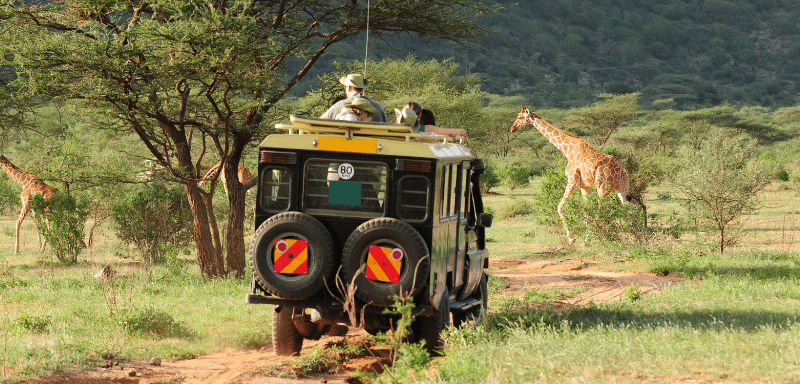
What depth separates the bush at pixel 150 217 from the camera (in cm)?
1448

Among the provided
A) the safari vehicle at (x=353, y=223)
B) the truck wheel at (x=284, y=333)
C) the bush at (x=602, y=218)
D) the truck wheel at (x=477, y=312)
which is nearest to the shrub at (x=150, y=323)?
the truck wheel at (x=284, y=333)

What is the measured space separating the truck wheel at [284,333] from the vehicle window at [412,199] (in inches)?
52.8

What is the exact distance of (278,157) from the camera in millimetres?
5734

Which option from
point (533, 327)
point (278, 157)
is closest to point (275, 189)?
point (278, 157)

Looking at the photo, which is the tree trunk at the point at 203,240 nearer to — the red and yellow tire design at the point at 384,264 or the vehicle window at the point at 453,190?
the vehicle window at the point at 453,190

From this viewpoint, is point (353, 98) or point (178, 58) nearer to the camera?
point (353, 98)

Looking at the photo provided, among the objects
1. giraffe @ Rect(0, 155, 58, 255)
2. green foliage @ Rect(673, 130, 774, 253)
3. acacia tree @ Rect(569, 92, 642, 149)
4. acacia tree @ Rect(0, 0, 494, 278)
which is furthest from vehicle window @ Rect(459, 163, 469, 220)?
acacia tree @ Rect(569, 92, 642, 149)

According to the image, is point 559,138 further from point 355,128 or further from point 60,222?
point 355,128

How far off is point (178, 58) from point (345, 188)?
5.12 m

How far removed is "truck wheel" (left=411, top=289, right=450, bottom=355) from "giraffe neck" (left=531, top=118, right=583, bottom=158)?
10108 millimetres

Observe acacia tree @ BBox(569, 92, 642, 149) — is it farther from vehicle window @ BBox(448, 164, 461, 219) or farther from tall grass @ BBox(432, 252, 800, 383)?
vehicle window @ BBox(448, 164, 461, 219)

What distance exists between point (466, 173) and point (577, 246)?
871 cm

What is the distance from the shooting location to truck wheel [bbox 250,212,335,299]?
552cm

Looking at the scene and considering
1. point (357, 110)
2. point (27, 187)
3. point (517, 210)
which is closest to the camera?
point (357, 110)
